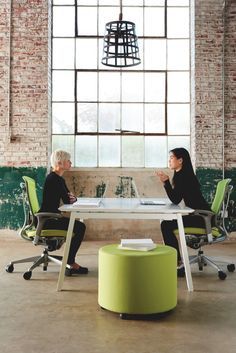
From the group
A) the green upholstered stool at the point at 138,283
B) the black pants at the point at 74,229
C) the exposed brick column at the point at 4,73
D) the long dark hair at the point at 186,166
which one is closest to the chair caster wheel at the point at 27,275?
the black pants at the point at 74,229

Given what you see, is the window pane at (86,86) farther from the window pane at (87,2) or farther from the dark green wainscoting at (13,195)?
the dark green wainscoting at (13,195)

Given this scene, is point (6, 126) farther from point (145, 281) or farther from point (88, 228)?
point (145, 281)

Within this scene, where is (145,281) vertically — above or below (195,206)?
below

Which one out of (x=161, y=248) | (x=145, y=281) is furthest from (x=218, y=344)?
(x=161, y=248)

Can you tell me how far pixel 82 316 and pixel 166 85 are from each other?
196 inches

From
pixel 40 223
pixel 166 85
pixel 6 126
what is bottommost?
pixel 40 223

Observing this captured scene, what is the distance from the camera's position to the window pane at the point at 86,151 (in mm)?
7355

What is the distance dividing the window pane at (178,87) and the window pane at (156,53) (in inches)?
9.5

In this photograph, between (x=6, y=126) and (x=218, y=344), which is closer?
(x=218, y=344)

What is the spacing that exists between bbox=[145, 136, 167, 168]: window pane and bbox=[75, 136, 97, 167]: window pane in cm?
87

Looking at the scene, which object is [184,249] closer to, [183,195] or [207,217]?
[207,217]

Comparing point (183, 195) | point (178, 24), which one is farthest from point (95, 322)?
point (178, 24)

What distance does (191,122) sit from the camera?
7297 millimetres

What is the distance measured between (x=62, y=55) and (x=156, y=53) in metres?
1.58
